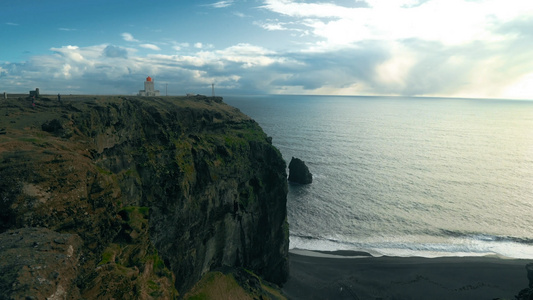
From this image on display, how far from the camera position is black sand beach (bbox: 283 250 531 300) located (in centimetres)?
4069

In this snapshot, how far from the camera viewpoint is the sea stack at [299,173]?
249 feet

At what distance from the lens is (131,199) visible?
2703cm

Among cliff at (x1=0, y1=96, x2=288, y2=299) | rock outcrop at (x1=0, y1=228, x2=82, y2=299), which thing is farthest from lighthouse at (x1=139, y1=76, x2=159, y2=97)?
rock outcrop at (x1=0, y1=228, x2=82, y2=299)

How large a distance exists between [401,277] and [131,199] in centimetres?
3957

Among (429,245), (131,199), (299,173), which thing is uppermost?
(131,199)

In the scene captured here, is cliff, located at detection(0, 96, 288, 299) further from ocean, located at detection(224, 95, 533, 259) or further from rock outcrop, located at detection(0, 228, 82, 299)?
ocean, located at detection(224, 95, 533, 259)

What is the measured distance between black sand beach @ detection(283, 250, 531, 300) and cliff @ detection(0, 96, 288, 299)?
5.68 meters

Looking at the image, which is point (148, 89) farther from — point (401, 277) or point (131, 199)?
point (401, 277)

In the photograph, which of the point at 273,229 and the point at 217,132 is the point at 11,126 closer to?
the point at 217,132

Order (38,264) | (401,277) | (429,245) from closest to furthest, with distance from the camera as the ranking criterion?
(38,264) < (401,277) < (429,245)

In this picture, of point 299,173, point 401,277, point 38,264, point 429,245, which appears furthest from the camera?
point 299,173

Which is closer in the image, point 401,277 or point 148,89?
point 401,277

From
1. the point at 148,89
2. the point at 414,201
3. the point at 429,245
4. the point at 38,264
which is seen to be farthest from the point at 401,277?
the point at 148,89

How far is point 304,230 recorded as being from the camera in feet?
186
